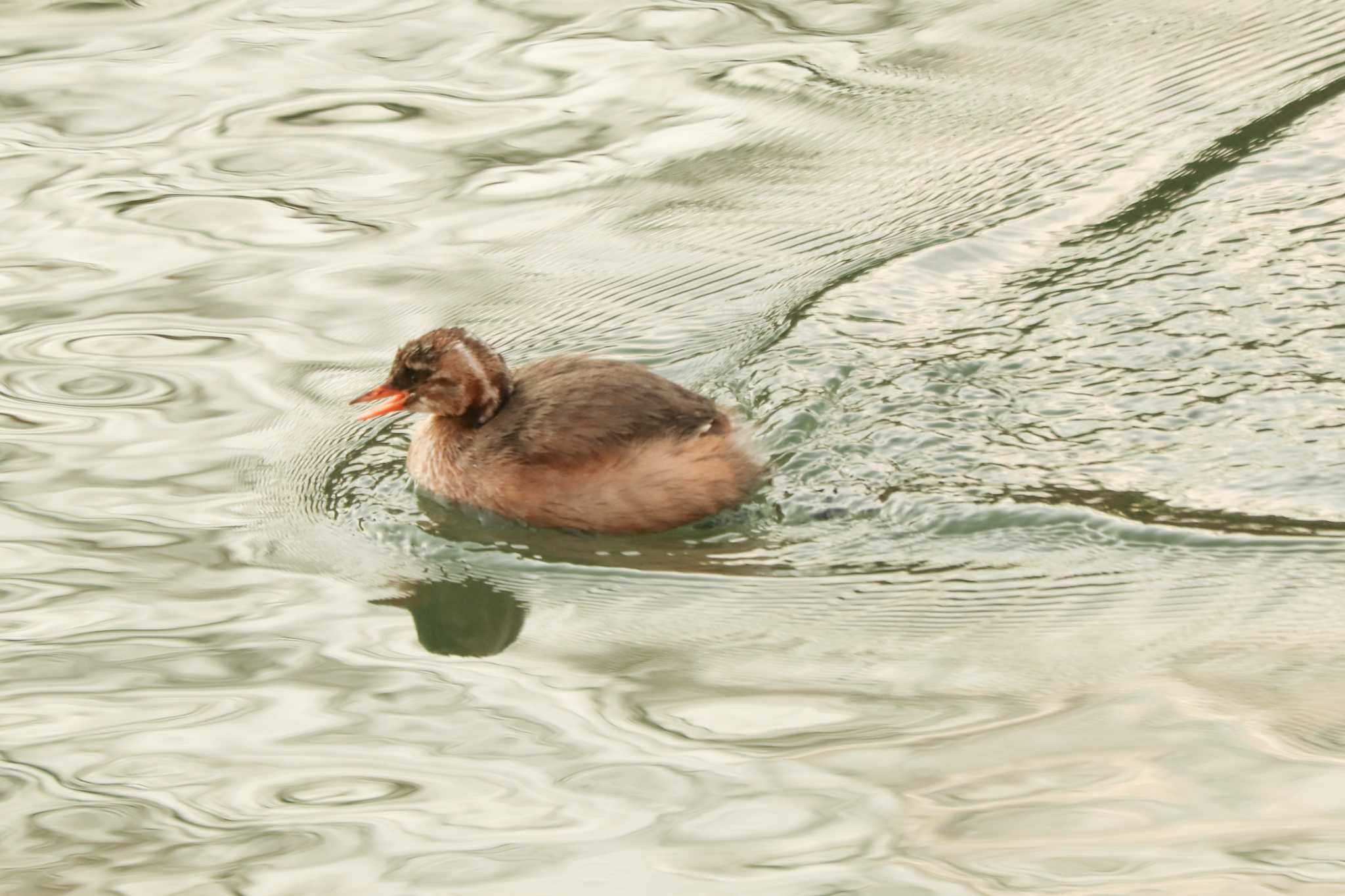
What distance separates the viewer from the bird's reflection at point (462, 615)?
18.0 feet

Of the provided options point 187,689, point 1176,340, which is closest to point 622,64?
point 1176,340

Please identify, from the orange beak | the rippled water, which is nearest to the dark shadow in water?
the rippled water

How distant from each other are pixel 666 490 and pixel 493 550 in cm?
61

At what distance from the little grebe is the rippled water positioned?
12 centimetres

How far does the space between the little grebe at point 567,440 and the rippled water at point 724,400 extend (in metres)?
0.12

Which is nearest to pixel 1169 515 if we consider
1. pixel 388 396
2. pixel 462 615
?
pixel 462 615

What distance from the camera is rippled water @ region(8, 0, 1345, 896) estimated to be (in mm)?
4551

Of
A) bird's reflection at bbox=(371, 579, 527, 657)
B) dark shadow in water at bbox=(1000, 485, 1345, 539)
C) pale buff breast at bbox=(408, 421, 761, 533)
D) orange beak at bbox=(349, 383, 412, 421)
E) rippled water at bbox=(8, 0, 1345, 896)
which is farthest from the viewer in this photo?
orange beak at bbox=(349, 383, 412, 421)

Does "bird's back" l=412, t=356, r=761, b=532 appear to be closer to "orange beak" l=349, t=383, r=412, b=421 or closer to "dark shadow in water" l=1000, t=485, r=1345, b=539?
"orange beak" l=349, t=383, r=412, b=421

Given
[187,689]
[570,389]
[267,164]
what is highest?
[267,164]

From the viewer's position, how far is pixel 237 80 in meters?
9.99

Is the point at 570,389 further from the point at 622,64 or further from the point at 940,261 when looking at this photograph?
the point at 622,64

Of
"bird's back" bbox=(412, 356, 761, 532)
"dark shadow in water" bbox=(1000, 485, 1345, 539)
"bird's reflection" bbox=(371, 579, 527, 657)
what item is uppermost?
"bird's back" bbox=(412, 356, 761, 532)

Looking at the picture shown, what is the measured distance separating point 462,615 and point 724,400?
64.3 inches
